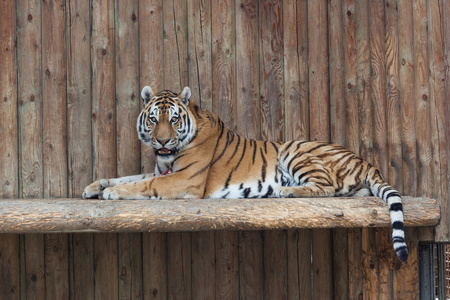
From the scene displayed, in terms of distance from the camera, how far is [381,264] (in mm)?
3666

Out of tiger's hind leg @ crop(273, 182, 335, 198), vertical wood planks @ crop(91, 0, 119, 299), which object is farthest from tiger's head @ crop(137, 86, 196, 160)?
tiger's hind leg @ crop(273, 182, 335, 198)

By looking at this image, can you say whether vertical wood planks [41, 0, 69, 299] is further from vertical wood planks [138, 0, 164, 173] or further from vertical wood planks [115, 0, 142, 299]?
vertical wood planks [138, 0, 164, 173]

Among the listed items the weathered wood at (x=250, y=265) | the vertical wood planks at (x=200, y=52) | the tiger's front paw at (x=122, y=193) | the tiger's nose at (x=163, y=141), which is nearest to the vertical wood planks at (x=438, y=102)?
the weathered wood at (x=250, y=265)

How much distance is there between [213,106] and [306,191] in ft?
3.70

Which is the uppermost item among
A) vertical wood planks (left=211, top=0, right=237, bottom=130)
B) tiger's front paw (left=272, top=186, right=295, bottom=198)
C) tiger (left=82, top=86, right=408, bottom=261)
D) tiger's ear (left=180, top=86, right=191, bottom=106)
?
vertical wood planks (left=211, top=0, right=237, bottom=130)

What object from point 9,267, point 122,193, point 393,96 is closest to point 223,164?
point 122,193

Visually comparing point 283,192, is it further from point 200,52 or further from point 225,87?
point 200,52

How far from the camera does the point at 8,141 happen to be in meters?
3.97

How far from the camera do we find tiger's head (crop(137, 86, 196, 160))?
3494 mm

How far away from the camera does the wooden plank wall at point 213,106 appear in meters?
3.99

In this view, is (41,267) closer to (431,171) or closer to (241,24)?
(241,24)

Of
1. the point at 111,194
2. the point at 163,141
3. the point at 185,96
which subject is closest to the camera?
the point at 111,194

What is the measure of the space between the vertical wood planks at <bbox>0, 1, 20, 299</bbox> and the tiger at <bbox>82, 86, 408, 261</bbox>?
32.8 inches

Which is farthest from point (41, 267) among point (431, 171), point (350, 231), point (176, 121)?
point (431, 171)
